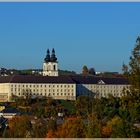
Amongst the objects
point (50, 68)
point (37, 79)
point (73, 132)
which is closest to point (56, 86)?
point (37, 79)

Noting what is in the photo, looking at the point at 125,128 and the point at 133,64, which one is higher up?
the point at 133,64

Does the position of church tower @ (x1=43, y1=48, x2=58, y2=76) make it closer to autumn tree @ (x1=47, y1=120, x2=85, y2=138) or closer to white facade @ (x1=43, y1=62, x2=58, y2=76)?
white facade @ (x1=43, y1=62, x2=58, y2=76)

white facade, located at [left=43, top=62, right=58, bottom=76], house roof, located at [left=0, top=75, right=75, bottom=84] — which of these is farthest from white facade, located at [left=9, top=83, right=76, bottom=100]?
white facade, located at [left=43, top=62, right=58, bottom=76]

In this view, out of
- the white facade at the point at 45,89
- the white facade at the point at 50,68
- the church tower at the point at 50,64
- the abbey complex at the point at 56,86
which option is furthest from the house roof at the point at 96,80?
the white facade at the point at 50,68

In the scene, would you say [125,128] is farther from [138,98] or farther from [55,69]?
[55,69]

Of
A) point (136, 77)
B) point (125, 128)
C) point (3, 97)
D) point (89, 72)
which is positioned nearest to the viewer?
point (136, 77)

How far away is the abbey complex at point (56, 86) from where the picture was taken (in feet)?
191

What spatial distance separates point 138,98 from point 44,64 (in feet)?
189

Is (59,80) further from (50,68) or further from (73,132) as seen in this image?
(73,132)

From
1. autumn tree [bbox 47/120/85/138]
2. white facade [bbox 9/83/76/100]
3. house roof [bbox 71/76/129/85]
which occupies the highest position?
house roof [bbox 71/76/129/85]

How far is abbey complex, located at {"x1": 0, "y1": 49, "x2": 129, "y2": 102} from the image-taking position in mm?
58219

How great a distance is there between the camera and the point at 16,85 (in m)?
58.4

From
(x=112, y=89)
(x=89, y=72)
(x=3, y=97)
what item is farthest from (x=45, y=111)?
(x=89, y=72)

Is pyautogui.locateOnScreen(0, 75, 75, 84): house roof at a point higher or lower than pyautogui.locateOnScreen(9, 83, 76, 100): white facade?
higher
